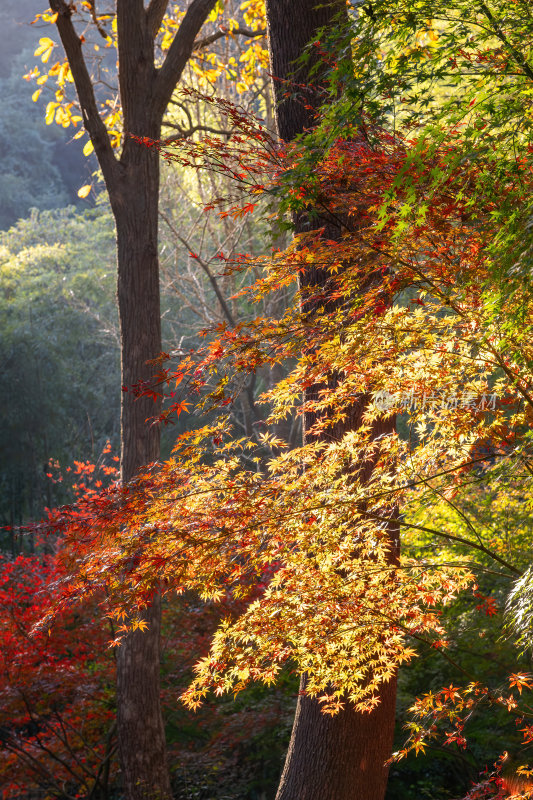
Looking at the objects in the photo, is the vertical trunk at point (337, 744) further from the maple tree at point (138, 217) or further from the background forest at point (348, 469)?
the maple tree at point (138, 217)

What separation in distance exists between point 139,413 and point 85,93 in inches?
87.9

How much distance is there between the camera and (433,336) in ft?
9.57

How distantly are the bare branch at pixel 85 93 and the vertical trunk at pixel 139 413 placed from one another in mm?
112

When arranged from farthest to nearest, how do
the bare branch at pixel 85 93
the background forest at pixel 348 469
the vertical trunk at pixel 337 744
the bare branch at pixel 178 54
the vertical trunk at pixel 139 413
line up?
the bare branch at pixel 178 54
the bare branch at pixel 85 93
the vertical trunk at pixel 139 413
the vertical trunk at pixel 337 744
the background forest at pixel 348 469

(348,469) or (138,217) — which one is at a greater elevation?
(138,217)

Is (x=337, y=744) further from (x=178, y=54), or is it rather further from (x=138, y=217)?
(x=178, y=54)

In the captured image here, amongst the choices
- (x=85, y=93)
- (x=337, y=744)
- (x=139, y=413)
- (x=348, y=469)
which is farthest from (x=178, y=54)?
(x=337, y=744)

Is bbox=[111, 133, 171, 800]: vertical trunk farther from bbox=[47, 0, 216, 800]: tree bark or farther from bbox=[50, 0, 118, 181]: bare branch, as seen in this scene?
bbox=[50, 0, 118, 181]: bare branch

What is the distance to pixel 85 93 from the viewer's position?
5.06m

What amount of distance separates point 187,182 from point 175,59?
6.20 metres

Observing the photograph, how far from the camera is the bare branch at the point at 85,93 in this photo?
496cm

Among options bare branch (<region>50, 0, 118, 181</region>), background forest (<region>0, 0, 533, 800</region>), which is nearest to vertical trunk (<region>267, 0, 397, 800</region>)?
background forest (<region>0, 0, 533, 800</region>)

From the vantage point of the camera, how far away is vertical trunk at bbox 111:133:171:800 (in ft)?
15.7

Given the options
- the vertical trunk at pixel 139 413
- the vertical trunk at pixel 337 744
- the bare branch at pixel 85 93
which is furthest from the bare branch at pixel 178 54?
the vertical trunk at pixel 337 744
